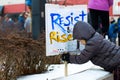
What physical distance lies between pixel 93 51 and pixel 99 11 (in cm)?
176

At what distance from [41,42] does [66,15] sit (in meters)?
0.52

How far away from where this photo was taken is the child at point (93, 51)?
14.4 feet

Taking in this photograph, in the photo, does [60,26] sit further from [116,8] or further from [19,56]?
[116,8]

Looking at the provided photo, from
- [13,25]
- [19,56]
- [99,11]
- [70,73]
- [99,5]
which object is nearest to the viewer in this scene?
[19,56]

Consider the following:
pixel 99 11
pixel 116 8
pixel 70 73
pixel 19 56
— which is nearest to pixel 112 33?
pixel 99 11

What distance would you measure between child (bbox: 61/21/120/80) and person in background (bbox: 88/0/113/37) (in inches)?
57.8

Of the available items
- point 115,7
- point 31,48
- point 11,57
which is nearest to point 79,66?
point 31,48

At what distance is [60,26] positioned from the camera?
4.49 m

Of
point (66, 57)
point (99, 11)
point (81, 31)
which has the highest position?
point (99, 11)

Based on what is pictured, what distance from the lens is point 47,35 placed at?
14.0ft

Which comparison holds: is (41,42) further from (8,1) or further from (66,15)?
(8,1)

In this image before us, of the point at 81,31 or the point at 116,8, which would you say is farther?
the point at 116,8

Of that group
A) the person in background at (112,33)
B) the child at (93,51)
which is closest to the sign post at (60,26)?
the child at (93,51)

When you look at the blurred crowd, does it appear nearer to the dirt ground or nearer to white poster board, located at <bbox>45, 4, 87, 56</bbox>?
the dirt ground
